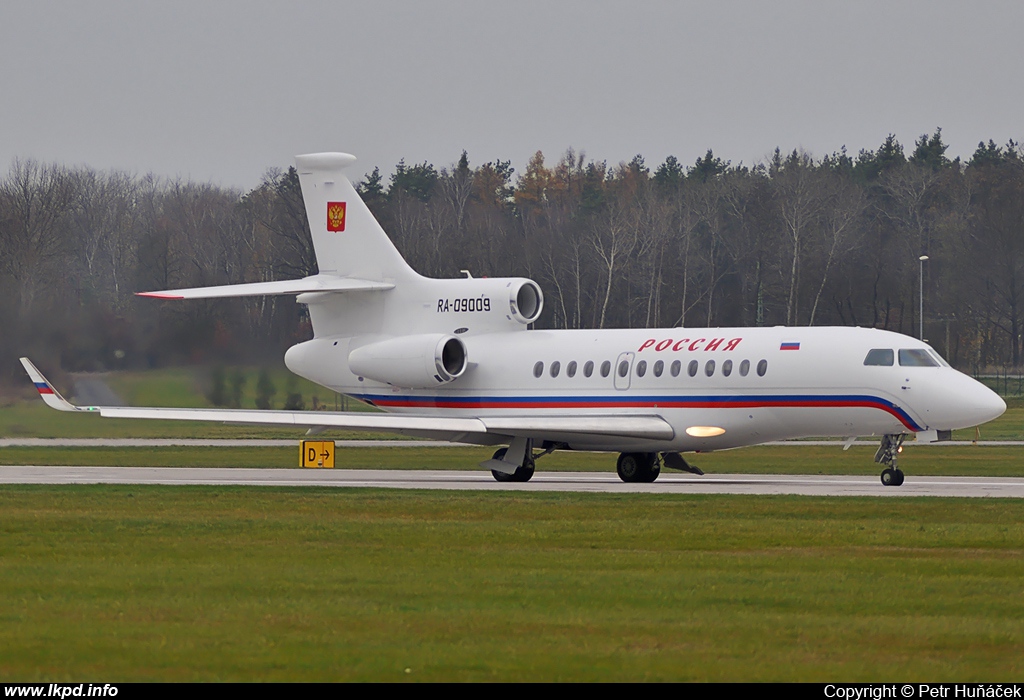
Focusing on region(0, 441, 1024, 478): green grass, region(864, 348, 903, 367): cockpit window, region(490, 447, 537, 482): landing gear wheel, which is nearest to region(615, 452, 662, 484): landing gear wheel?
region(490, 447, 537, 482): landing gear wheel

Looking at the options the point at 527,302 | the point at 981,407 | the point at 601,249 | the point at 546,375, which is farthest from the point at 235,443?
the point at 601,249

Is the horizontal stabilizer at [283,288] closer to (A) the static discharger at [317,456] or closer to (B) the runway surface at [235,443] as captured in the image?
(A) the static discharger at [317,456]

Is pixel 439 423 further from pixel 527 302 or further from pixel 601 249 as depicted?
pixel 601 249

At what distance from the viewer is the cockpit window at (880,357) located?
3047cm

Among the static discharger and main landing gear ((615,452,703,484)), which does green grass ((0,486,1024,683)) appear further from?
the static discharger

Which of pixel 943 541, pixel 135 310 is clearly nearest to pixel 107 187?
pixel 135 310

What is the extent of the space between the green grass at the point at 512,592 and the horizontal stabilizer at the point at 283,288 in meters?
10.3

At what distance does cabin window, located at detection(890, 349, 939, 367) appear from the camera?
99.8 ft

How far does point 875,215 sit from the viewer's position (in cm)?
9338

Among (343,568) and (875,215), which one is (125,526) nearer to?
(343,568)

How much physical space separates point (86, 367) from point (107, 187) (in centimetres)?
2673

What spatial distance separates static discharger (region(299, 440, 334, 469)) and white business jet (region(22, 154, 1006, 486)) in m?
1.72

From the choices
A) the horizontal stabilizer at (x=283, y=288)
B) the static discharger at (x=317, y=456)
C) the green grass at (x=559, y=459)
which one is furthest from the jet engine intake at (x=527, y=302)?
the static discharger at (x=317, y=456)

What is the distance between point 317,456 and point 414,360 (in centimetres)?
320
